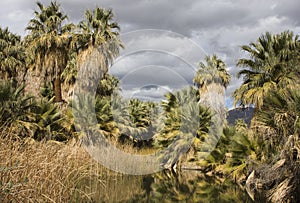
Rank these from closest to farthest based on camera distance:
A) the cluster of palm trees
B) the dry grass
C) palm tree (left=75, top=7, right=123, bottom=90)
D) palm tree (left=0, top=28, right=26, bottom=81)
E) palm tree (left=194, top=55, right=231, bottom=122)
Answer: the dry grass < the cluster of palm trees < palm tree (left=75, top=7, right=123, bottom=90) < palm tree (left=0, top=28, right=26, bottom=81) < palm tree (left=194, top=55, right=231, bottom=122)

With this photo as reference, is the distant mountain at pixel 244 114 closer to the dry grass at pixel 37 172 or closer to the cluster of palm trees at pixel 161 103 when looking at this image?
the cluster of palm trees at pixel 161 103

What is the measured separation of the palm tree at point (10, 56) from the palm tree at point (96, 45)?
247 inches

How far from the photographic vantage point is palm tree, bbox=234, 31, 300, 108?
1627cm

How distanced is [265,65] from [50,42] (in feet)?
42.9

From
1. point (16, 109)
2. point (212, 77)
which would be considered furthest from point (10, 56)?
point (212, 77)

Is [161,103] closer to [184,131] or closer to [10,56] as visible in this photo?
[184,131]

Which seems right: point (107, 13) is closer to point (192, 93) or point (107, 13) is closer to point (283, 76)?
point (192, 93)

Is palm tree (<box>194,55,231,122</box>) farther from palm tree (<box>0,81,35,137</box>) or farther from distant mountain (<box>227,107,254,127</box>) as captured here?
palm tree (<box>0,81,35,137</box>)

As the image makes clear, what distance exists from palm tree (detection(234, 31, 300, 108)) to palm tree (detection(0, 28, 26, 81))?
700 inches

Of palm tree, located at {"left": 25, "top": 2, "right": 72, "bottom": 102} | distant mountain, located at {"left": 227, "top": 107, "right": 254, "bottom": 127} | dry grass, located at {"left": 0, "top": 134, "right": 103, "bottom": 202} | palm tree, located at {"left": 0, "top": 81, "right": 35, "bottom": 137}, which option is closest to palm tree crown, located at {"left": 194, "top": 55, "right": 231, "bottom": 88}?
distant mountain, located at {"left": 227, "top": 107, "right": 254, "bottom": 127}

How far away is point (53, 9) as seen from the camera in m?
23.5

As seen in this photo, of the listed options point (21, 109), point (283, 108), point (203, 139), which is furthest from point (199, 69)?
point (283, 108)

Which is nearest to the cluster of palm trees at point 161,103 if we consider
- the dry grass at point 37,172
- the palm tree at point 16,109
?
the palm tree at point 16,109

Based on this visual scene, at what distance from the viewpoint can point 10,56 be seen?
1093 inches
